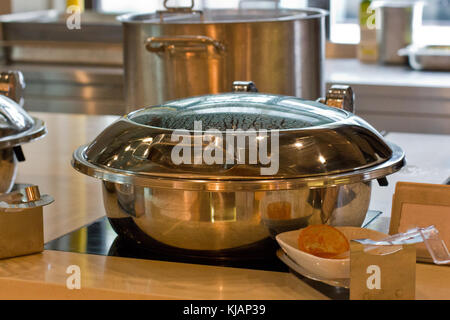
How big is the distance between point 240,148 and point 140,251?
0.73ft

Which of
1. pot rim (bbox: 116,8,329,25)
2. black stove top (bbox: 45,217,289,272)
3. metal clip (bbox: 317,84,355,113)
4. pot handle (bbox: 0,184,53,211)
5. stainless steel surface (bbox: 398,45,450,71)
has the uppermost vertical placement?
pot rim (bbox: 116,8,329,25)

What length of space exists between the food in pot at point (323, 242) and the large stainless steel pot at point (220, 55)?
0.90 metres

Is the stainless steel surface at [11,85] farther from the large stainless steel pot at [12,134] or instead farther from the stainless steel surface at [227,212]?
the stainless steel surface at [227,212]

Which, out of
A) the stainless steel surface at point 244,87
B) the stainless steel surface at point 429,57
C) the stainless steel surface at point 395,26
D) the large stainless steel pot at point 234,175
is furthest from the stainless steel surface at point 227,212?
the stainless steel surface at point 395,26

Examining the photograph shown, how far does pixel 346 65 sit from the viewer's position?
343cm

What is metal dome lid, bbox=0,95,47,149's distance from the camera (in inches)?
47.5

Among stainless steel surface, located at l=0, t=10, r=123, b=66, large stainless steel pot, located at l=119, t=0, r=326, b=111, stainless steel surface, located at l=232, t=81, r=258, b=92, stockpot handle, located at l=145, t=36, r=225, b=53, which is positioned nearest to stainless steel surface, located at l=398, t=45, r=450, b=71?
stainless steel surface, located at l=0, t=10, r=123, b=66

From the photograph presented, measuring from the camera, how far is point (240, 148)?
36.7 inches

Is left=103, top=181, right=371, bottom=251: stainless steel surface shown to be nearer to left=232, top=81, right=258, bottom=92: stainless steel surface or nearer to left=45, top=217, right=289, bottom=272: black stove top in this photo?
left=45, top=217, right=289, bottom=272: black stove top

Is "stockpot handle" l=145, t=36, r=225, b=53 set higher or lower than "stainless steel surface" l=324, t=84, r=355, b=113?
higher

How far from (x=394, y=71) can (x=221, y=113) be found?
2.36 metres

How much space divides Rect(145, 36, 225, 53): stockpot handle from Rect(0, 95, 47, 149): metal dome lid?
548 millimetres
